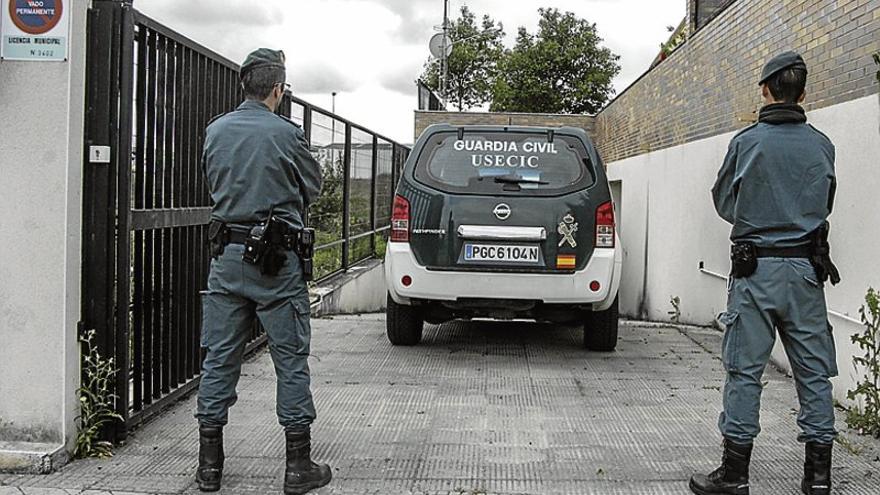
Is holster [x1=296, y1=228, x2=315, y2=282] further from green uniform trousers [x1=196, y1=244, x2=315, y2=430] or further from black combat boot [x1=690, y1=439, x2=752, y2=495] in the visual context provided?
black combat boot [x1=690, y1=439, x2=752, y2=495]

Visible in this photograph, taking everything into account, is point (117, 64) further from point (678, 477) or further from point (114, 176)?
point (678, 477)

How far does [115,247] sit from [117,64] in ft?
2.87

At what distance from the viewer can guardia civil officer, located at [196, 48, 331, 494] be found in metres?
4.15

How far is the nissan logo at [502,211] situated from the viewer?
7062 mm

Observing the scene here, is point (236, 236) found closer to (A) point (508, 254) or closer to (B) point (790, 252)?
(B) point (790, 252)

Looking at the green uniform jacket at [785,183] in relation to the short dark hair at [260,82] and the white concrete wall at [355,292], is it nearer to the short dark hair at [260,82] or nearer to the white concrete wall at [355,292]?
the short dark hair at [260,82]

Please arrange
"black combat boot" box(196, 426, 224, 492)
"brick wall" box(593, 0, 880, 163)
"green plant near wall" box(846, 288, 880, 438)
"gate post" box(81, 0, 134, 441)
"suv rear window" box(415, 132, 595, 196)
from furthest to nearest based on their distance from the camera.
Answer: "suv rear window" box(415, 132, 595, 196)
"brick wall" box(593, 0, 880, 163)
"green plant near wall" box(846, 288, 880, 438)
"gate post" box(81, 0, 134, 441)
"black combat boot" box(196, 426, 224, 492)

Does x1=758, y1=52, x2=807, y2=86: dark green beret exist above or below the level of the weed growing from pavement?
above

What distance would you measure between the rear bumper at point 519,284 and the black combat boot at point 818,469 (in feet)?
10.1

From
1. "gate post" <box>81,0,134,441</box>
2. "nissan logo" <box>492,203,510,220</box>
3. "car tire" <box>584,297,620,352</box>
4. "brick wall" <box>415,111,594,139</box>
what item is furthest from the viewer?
"brick wall" <box>415,111,594,139</box>

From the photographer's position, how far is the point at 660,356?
301 inches

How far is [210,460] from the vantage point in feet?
13.8

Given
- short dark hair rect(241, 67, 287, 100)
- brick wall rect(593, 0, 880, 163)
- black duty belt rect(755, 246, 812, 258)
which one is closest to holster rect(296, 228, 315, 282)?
short dark hair rect(241, 67, 287, 100)

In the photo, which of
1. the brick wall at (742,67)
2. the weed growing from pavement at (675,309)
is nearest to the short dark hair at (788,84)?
the brick wall at (742,67)
